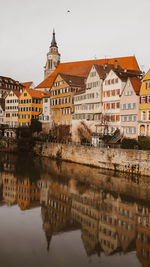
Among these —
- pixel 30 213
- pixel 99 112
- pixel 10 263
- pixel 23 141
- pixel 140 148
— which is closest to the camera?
pixel 10 263

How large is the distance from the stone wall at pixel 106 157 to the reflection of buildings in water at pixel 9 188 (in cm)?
996

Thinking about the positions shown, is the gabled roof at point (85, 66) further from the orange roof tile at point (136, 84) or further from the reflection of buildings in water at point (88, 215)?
the reflection of buildings in water at point (88, 215)

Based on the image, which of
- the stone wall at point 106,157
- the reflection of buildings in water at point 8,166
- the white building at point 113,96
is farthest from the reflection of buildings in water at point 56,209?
the white building at point 113,96

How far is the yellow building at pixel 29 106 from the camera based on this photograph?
2388 inches

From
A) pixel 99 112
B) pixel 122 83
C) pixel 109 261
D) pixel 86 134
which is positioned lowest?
pixel 109 261

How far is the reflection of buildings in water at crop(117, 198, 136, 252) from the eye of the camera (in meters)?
16.4

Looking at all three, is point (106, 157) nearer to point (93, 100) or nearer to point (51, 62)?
point (93, 100)

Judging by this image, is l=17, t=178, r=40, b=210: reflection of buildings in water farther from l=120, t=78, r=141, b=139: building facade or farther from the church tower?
the church tower

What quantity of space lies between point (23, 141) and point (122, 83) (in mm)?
21060

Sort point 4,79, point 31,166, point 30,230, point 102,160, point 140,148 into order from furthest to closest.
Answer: point 4,79
point 31,166
point 102,160
point 140,148
point 30,230

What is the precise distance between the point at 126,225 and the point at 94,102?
2860 centimetres

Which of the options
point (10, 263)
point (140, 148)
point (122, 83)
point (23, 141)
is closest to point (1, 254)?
point (10, 263)

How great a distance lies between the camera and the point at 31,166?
39375 millimetres

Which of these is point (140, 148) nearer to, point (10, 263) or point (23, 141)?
point (10, 263)
